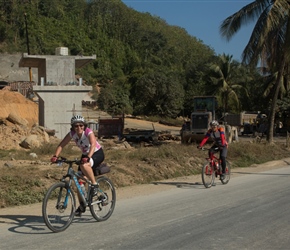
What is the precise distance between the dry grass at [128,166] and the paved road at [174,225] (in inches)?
35.4

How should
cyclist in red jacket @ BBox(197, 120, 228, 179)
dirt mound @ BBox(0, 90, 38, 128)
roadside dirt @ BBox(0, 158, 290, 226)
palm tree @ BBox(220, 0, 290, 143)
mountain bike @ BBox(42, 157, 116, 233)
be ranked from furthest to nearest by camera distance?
dirt mound @ BBox(0, 90, 38, 128), palm tree @ BBox(220, 0, 290, 143), cyclist in red jacket @ BBox(197, 120, 228, 179), roadside dirt @ BBox(0, 158, 290, 226), mountain bike @ BBox(42, 157, 116, 233)

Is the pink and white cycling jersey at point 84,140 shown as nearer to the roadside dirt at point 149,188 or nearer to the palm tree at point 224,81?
the roadside dirt at point 149,188

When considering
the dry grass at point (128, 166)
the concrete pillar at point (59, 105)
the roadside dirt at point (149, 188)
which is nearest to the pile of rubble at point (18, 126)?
the concrete pillar at point (59, 105)

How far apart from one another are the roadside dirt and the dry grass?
42 centimetres

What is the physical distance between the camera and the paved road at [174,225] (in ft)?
20.6

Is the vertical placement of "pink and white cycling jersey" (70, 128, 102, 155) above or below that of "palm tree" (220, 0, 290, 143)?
below

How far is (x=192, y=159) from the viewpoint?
54.2ft

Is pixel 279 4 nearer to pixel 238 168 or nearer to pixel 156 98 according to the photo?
pixel 238 168

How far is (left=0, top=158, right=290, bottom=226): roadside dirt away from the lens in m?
8.34

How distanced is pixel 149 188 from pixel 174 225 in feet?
14.7

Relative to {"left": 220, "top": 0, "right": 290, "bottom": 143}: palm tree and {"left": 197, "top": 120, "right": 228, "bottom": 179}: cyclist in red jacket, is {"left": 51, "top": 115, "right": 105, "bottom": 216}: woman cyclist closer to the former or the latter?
{"left": 197, "top": 120, "right": 228, "bottom": 179}: cyclist in red jacket

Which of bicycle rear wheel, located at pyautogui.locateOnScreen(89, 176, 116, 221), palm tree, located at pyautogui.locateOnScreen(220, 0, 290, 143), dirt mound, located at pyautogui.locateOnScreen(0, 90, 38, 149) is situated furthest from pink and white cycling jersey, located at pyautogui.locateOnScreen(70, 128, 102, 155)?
palm tree, located at pyautogui.locateOnScreen(220, 0, 290, 143)

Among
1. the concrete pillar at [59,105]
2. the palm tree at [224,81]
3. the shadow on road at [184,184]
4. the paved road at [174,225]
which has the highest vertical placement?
the palm tree at [224,81]

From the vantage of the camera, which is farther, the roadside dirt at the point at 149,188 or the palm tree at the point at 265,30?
the palm tree at the point at 265,30
